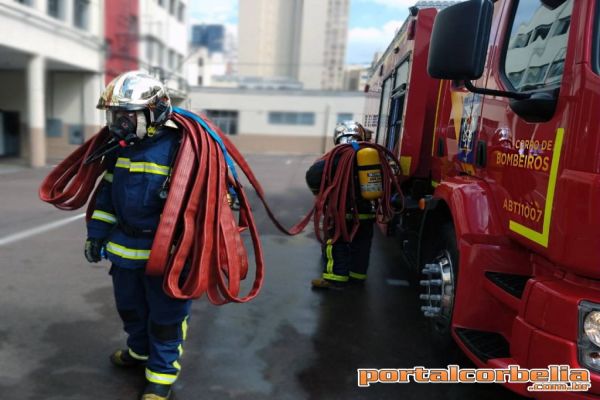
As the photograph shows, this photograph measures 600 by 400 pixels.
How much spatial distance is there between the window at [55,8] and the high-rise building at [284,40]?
181 ft

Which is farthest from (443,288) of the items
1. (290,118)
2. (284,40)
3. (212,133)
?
(284,40)

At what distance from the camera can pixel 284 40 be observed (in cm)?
7481

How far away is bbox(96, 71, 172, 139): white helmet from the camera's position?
7.75ft

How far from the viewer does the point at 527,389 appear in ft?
6.34

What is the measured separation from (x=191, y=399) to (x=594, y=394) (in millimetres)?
2011

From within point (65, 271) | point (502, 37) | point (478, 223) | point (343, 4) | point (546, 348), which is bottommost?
point (65, 271)

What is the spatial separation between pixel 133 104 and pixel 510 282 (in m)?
2.10

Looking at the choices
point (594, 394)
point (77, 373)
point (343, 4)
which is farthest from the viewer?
point (343, 4)

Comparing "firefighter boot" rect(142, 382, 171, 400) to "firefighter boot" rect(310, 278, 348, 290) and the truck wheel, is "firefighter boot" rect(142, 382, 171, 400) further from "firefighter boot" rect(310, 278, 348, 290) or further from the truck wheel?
"firefighter boot" rect(310, 278, 348, 290)

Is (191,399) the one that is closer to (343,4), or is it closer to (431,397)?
(431,397)

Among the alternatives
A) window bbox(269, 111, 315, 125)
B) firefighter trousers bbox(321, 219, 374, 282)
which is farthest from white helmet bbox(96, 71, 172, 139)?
window bbox(269, 111, 315, 125)

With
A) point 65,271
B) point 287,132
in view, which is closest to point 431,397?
point 65,271

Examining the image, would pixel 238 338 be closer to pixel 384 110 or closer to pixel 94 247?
pixel 94 247

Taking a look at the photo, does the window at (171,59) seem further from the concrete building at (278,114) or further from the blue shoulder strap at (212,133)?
the blue shoulder strap at (212,133)
